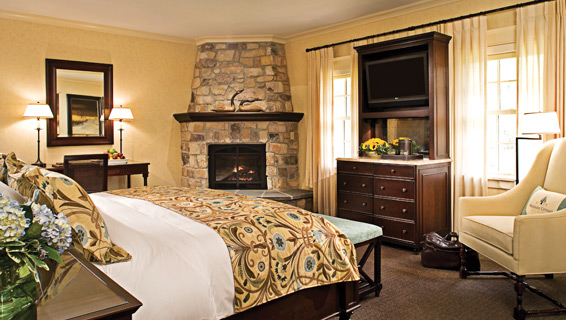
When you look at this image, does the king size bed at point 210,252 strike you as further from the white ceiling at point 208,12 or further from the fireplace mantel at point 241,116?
the fireplace mantel at point 241,116

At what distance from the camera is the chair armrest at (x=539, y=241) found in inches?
108

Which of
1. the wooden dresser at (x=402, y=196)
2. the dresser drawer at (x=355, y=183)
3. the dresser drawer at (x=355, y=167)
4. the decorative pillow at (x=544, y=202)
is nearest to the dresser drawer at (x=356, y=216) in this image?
the wooden dresser at (x=402, y=196)

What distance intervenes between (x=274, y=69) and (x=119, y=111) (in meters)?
2.22

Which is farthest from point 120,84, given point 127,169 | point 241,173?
point 241,173

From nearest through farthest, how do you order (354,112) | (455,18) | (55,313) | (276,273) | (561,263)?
(55,313)
(276,273)
(561,263)
(455,18)
(354,112)

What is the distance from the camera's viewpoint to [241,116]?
6145 mm

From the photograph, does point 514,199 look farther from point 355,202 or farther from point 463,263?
point 355,202

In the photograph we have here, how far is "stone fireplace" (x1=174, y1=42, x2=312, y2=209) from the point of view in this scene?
6203mm

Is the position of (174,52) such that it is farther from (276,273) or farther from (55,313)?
Result: (55,313)

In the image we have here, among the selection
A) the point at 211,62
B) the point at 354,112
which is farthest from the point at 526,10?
the point at 211,62

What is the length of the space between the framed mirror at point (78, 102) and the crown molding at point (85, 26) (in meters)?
0.46

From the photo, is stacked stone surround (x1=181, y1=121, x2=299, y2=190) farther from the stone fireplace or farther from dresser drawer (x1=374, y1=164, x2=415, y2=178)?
dresser drawer (x1=374, y1=164, x2=415, y2=178)

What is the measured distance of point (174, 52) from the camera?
21.2 ft

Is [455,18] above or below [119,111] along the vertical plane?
above
